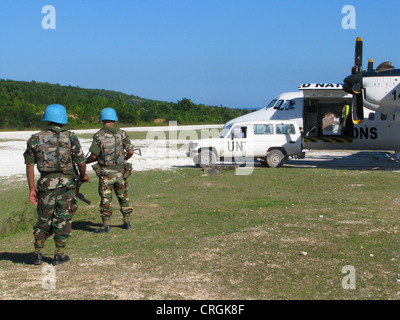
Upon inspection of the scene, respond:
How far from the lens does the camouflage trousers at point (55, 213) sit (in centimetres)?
634

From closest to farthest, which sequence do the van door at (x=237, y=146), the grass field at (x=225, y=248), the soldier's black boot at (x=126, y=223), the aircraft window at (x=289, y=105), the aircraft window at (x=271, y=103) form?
1. the grass field at (x=225, y=248)
2. the soldier's black boot at (x=126, y=223)
3. the van door at (x=237, y=146)
4. the aircraft window at (x=289, y=105)
5. the aircraft window at (x=271, y=103)

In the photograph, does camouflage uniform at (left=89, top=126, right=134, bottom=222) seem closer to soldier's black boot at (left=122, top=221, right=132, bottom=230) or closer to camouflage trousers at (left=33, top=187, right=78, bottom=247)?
soldier's black boot at (left=122, top=221, right=132, bottom=230)

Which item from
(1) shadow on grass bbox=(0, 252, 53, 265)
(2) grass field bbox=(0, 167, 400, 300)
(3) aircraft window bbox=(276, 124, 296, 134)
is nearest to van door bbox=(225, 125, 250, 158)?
(3) aircraft window bbox=(276, 124, 296, 134)

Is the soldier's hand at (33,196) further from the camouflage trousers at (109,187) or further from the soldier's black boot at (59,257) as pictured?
the camouflage trousers at (109,187)

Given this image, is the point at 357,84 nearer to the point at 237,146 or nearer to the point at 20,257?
the point at 237,146

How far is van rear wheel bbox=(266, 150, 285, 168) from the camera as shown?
19297 mm

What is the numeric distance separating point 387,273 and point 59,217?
4.14 metres

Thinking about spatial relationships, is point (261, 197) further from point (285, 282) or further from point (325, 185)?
point (285, 282)

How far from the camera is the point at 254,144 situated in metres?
19.2

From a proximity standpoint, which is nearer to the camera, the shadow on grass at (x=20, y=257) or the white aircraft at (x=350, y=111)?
the shadow on grass at (x=20, y=257)

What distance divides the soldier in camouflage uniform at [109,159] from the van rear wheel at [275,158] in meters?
11.4

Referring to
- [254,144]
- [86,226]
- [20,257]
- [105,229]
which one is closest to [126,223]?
[105,229]

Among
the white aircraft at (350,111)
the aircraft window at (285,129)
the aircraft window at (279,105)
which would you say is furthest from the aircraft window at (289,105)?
the aircraft window at (285,129)

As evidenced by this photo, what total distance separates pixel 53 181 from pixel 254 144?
13.5m
